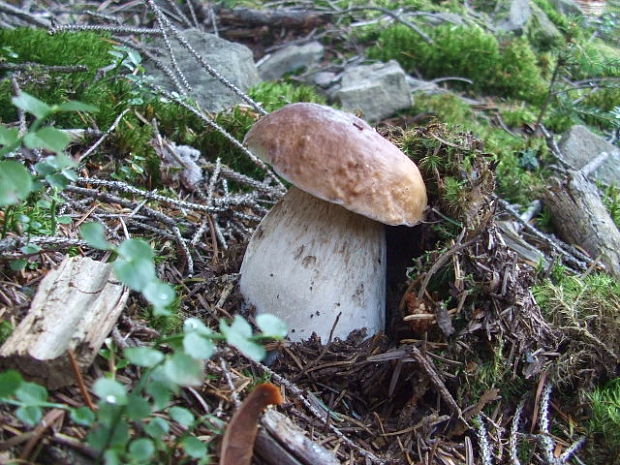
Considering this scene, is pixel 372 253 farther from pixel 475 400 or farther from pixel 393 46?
pixel 393 46

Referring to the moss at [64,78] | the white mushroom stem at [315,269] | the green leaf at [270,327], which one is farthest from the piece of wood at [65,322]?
the moss at [64,78]

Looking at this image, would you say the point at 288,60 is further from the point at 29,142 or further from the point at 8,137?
the point at 29,142

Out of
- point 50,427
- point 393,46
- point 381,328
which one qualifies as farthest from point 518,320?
point 393,46

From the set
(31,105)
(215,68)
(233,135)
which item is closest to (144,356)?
(31,105)

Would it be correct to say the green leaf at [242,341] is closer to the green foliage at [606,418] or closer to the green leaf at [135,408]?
the green leaf at [135,408]

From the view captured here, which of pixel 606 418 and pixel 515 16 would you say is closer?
pixel 606 418

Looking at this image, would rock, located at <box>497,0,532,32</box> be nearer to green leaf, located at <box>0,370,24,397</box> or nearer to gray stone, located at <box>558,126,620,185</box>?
gray stone, located at <box>558,126,620,185</box>
